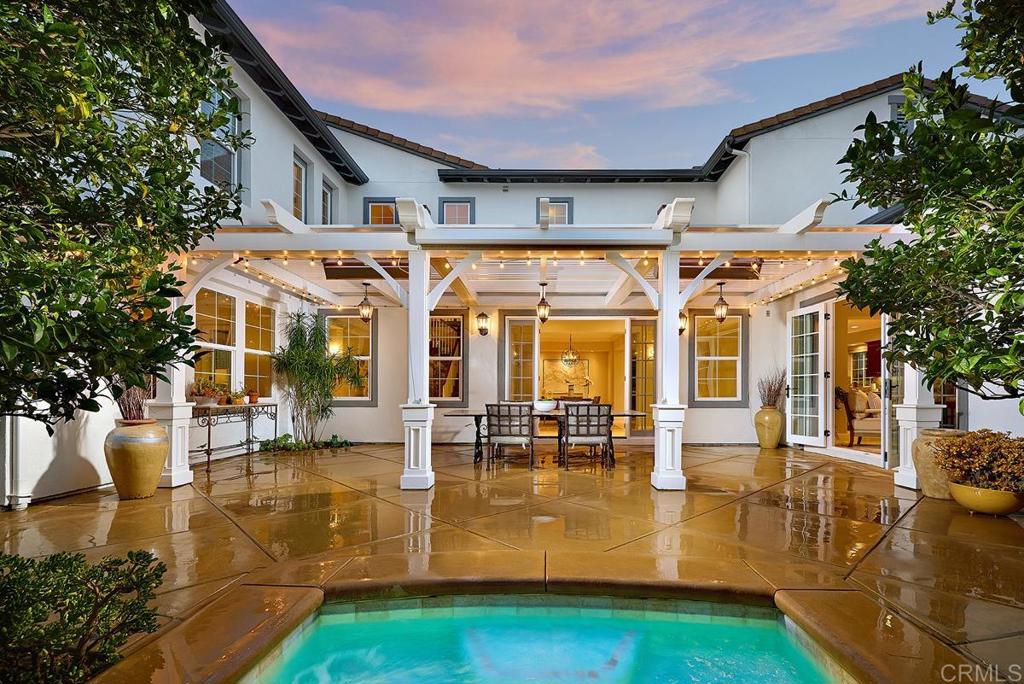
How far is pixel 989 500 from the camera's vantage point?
449cm

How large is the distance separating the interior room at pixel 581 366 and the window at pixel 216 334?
756 cm

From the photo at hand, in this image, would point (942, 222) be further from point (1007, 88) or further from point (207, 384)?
point (207, 384)

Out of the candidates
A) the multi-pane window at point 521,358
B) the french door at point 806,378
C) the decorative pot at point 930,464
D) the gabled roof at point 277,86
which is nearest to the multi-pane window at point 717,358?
the french door at point 806,378

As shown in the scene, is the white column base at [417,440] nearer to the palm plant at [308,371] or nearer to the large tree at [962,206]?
the palm plant at [308,371]

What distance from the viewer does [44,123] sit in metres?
1.71

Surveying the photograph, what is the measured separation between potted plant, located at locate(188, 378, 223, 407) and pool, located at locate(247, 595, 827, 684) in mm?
4732

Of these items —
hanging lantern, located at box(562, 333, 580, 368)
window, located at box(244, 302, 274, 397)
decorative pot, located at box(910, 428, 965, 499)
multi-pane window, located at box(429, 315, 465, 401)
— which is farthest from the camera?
hanging lantern, located at box(562, 333, 580, 368)

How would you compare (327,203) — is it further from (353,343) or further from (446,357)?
(446,357)

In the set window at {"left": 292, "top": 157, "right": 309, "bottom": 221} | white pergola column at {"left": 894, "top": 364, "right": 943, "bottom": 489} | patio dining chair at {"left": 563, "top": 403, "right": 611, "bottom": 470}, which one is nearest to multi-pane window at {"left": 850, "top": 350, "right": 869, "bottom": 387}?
white pergola column at {"left": 894, "top": 364, "right": 943, "bottom": 489}

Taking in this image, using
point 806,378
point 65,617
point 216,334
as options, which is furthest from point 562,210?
point 65,617

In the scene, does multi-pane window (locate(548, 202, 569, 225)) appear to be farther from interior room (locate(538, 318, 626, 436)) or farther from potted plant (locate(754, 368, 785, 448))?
potted plant (locate(754, 368, 785, 448))

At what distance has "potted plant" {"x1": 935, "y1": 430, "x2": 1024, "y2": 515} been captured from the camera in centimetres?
444

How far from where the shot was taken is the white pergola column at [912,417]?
5547 mm

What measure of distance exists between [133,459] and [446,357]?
5.31 m
